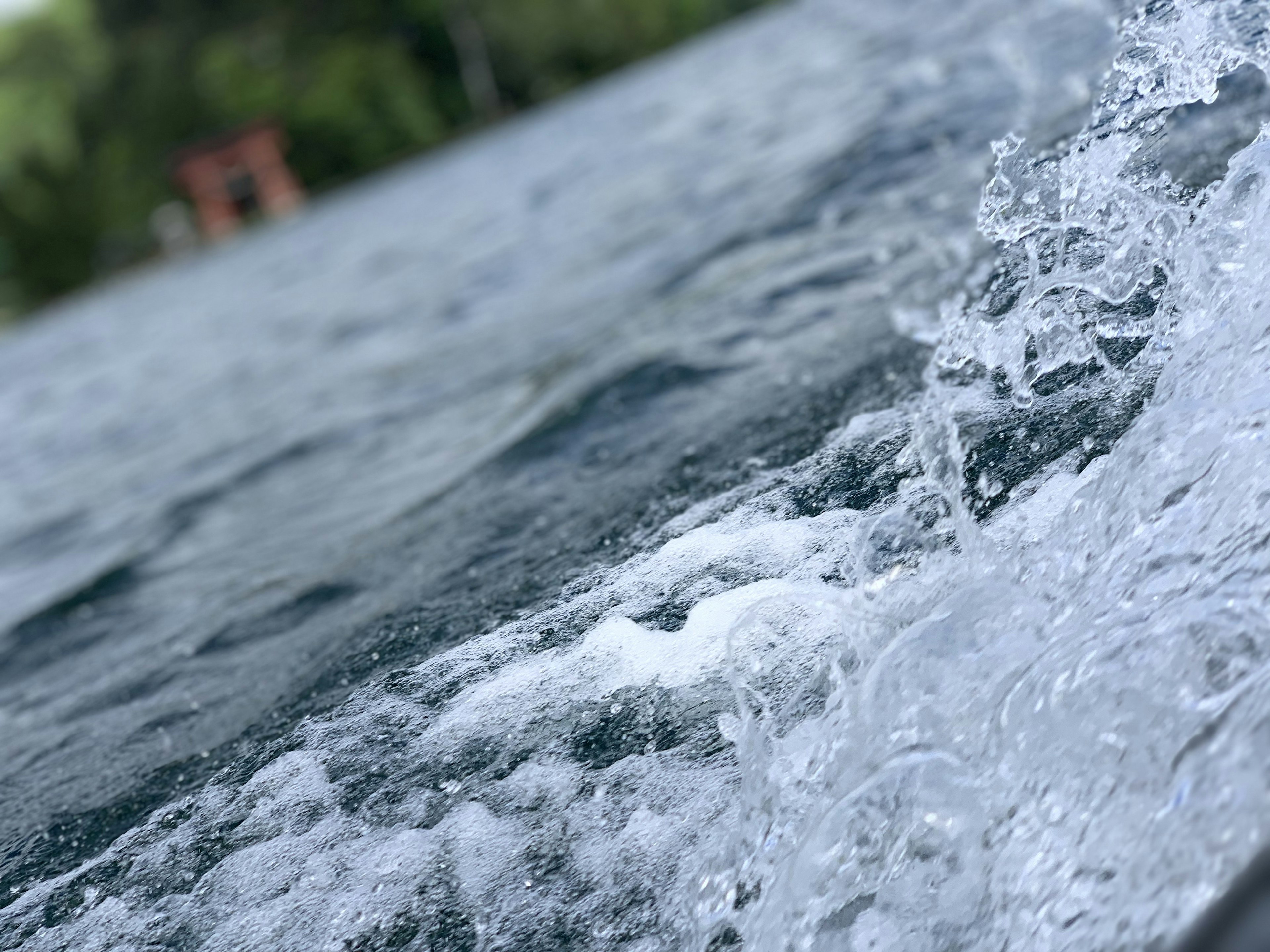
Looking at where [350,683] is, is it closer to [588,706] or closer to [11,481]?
[588,706]

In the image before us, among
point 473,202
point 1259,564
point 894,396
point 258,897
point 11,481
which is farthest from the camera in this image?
point 473,202

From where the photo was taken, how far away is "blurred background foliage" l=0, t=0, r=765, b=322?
107ft

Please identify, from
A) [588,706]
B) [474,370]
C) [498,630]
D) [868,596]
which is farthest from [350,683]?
[474,370]

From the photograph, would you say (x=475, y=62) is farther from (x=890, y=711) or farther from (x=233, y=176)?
(x=890, y=711)

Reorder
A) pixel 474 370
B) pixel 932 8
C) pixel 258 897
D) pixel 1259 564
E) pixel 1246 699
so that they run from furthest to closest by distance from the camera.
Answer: pixel 932 8
pixel 474 370
pixel 258 897
pixel 1259 564
pixel 1246 699

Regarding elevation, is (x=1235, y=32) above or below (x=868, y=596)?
above

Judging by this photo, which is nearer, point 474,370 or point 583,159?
point 474,370

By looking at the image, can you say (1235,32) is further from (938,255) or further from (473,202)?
(473,202)

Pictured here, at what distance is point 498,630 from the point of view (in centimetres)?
237

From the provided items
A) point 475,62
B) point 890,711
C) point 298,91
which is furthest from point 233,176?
point 890,711

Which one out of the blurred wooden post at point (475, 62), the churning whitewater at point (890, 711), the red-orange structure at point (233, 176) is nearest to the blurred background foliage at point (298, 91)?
the blurred wooden post at point (475, 62)

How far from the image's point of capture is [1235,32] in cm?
284

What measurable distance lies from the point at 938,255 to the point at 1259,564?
2.55 metres

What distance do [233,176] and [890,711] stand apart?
32.4 meters
